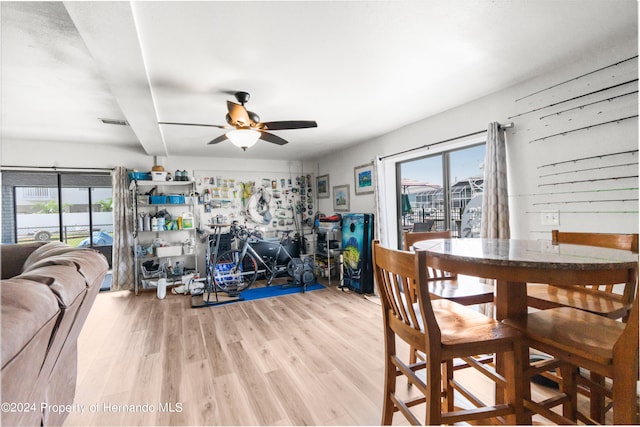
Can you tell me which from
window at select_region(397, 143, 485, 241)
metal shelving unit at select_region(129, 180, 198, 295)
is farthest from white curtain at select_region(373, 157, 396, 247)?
metal shelving unit at select_region(129, 180, 198, 295)

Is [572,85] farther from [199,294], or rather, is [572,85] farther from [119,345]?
[199,294]

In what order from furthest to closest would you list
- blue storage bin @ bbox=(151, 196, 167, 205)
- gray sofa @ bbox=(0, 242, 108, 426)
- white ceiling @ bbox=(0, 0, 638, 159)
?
blue storage bin @ bbox=(151, 196, 167, 205)
white ceiling @ bbox=(0, 0, 638, 159)
gray sofa @ bbox=(0, 242, 108, 426)

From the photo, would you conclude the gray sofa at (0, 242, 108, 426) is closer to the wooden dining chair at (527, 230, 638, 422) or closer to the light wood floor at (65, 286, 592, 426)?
the light wood floor at (65, 286, 592, 426)

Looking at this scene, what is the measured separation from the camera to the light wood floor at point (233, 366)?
1707mm

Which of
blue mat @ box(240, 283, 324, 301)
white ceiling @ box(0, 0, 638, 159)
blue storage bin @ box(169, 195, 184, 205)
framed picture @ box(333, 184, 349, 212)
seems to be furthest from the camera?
framed picture @ box(333, 184, 349, 212)

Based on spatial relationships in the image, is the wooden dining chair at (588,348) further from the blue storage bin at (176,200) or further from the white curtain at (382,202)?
the blue storage bin at (176,200)

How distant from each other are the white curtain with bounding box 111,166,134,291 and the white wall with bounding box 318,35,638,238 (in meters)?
4.99

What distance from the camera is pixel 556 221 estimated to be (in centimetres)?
221

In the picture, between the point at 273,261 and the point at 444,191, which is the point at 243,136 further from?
the point at 273,261

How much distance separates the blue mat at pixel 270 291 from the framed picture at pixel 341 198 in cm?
147

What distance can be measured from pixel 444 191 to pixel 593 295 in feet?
6.52

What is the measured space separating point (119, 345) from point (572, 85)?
4.48 meters

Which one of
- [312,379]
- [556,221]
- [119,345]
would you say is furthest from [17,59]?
[556,221]

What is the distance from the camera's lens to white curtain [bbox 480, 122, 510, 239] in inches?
95.9
